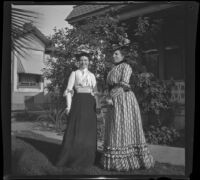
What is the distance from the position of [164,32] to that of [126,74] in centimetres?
98

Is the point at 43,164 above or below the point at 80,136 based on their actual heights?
below

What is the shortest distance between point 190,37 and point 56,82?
2226 millimetres

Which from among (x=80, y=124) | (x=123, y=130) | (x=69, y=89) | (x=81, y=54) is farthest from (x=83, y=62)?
(x=123, y=130)

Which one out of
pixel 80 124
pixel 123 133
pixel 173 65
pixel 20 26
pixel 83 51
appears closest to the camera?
pixel 20 26

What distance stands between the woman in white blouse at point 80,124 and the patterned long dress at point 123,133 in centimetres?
24

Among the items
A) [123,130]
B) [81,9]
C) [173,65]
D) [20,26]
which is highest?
[81,9]

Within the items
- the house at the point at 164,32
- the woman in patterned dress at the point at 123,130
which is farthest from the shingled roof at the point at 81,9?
the woman in patterned dress at the point at 123,130

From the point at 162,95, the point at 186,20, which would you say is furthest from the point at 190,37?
the point at 162,95

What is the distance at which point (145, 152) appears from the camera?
164 inches

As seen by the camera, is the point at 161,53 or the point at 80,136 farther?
the point at 161,53

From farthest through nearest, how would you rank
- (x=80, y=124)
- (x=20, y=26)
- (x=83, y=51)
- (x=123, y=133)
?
1. (x=83, y=51)
2. (x=80, y=124)
3. (x=123, y=133)
4. (x=20, y=26)

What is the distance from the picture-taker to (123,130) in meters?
4.11

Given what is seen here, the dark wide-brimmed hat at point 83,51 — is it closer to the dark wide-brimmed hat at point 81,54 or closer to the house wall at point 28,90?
the dark wide-brimmed hat at point 81,54

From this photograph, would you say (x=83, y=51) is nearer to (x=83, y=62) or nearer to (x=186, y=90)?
(x=83, y=62)
